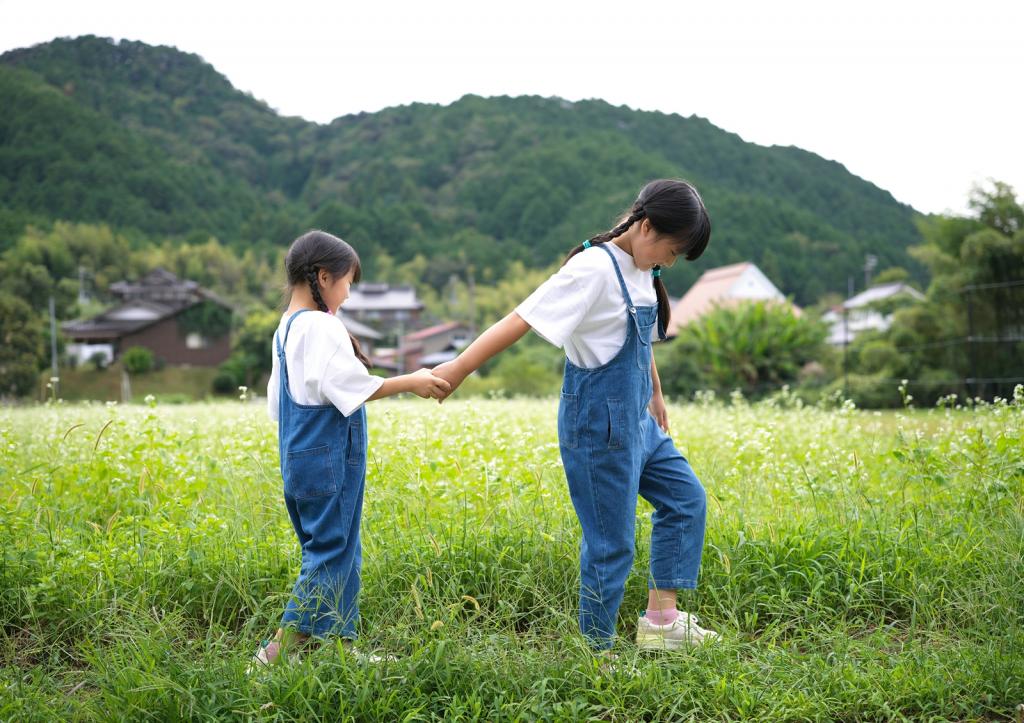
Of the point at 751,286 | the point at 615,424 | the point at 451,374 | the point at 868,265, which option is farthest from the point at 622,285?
the point at 868,265

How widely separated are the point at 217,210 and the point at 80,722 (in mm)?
59597

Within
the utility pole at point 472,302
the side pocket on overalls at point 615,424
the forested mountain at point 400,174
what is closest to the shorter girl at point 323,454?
the side pocket on overalls at point 615,424

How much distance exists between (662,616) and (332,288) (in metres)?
1.57

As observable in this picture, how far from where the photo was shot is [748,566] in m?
3.09

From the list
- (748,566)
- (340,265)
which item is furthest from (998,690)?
(340,265)

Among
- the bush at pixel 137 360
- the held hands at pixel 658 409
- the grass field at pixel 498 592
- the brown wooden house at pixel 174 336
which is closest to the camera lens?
the grass field at pixel 498 592

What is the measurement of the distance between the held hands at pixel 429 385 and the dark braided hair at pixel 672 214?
1.92 feet

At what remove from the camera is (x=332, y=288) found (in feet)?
8.89

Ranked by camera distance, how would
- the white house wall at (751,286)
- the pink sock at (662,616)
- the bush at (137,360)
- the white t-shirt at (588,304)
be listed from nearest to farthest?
the white t-shirt at (588,304) < the pink sock at (662,616) < the bush at (137,360) < the white house wall at (751,286)

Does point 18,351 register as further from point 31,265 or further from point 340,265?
point 340,265

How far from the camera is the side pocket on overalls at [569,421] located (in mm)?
2486

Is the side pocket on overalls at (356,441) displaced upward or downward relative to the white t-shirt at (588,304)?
downward

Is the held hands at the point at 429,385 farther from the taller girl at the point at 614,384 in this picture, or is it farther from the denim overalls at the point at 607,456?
the denim overalls at the point at 607,456

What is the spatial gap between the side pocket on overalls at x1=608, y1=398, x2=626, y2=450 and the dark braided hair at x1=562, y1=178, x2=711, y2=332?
42 cm
